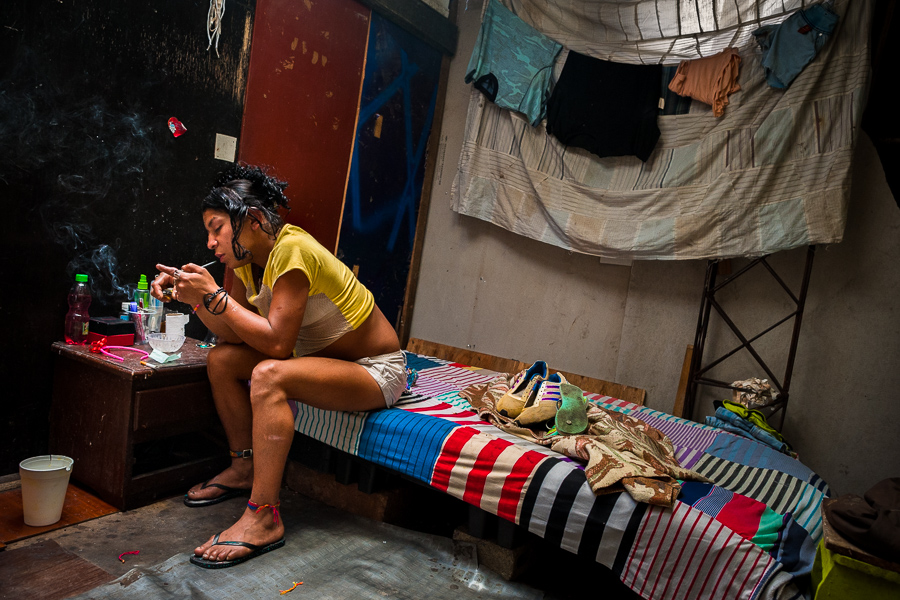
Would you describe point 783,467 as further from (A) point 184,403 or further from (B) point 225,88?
(B) point 225,88

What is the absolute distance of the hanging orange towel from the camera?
3.10m

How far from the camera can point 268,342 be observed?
6.41 feet

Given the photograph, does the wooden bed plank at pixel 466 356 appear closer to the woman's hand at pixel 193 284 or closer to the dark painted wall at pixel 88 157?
the dark painted wall at pixel 88 157

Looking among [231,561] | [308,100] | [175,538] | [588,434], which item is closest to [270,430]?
[231,561]

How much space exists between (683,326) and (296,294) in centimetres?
257

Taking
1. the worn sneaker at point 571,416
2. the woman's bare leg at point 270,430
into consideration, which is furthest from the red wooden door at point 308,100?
the worn sneaker at point 571,416

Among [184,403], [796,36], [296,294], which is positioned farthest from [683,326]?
[184,403]

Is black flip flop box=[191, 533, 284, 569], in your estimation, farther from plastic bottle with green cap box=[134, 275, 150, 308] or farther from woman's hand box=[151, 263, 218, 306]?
plastic bottle with green cap box=[134, 275, 150, 308]

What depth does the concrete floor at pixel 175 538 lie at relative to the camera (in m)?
1.85

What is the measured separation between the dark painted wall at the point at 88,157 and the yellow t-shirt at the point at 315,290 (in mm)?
673

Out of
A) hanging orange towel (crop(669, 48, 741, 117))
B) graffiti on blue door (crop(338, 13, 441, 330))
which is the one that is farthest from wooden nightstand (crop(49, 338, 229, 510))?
hanging orange towel (crop(669, 48, 741, 117))

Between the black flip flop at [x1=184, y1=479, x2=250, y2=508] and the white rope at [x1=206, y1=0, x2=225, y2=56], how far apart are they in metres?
1.97

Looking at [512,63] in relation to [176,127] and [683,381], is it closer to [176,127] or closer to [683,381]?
[176,127]

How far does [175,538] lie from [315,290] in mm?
989
